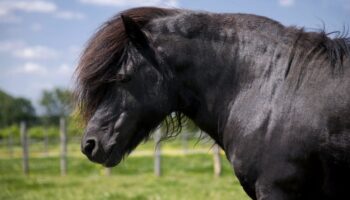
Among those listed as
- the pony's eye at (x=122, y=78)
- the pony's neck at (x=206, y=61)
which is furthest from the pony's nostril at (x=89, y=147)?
the pony's neck at (x=206, y=61)

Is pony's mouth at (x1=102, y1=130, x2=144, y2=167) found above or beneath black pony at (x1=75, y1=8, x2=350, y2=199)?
beneath

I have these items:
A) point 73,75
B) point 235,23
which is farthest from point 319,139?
point 73,75

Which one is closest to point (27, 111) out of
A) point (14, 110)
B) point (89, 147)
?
point (14, 110)

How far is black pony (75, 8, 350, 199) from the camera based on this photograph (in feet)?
8.04

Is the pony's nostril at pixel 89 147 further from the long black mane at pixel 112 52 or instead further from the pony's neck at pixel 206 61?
the pony's neck at pixel 206 61

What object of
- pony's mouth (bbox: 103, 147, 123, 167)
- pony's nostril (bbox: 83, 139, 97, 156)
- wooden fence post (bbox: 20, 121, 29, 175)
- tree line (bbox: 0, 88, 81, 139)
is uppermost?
pony's nostril (bbox: 83, 139, 97, 156)

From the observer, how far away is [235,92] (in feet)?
8.99

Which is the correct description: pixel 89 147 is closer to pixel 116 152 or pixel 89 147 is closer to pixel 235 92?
pixel 116 152

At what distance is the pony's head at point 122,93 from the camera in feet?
9.14

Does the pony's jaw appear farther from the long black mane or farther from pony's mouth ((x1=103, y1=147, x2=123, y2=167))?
the long black mane

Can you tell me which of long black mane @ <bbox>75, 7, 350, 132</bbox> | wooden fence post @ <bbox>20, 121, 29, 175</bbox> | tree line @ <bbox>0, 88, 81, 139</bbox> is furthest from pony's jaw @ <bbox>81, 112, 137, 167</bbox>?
tree line @ <bbox>0, 88, 81, 139</bbox>

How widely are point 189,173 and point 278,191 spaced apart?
36.7ft

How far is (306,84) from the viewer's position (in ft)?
8.37

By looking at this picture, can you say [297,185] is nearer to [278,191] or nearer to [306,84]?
[278,191]
